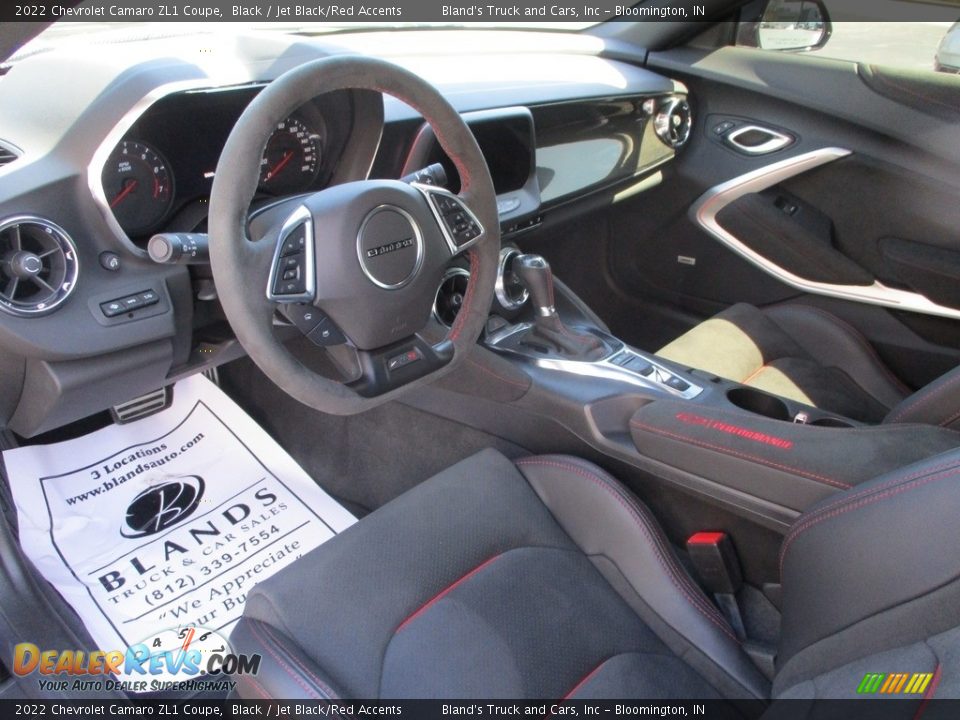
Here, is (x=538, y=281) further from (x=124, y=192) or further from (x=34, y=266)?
(x=34, y=266)

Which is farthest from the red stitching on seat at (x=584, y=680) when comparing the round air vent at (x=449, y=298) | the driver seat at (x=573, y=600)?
the round air vent at (x=449, y=298)

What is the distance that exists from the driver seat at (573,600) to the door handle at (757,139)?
1.21m

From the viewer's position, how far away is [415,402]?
1718 mm

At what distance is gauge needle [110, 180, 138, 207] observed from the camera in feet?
3.95

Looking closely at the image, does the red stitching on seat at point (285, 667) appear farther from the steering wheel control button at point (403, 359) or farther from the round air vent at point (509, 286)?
the round air vent at point (509, 286)

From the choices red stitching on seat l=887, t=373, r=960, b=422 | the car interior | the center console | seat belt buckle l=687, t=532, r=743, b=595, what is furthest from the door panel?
seat belt buckle l=687, t=532, r=743, b=595

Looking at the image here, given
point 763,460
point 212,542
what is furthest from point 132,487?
point 763,460

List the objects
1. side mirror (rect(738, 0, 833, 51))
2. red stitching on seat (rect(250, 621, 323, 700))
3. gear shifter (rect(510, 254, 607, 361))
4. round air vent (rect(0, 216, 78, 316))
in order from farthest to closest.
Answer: side mirror (rect(738, 0, 833, 51)) < gear shifter (rect(510, 254, 607, 361)) < round air vent (rect(0, 216, 78, 316)) < red stitching on seat (rect(250, 621, 323, 700))

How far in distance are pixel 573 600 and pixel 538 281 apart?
0.73m

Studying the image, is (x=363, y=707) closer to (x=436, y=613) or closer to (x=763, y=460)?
(x=436, y=613)

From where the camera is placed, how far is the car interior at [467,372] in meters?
0.98

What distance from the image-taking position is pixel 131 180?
122cm

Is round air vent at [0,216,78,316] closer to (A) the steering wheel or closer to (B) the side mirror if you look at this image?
(A) the steering wheel

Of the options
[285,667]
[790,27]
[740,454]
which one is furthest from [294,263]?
[790,27]
